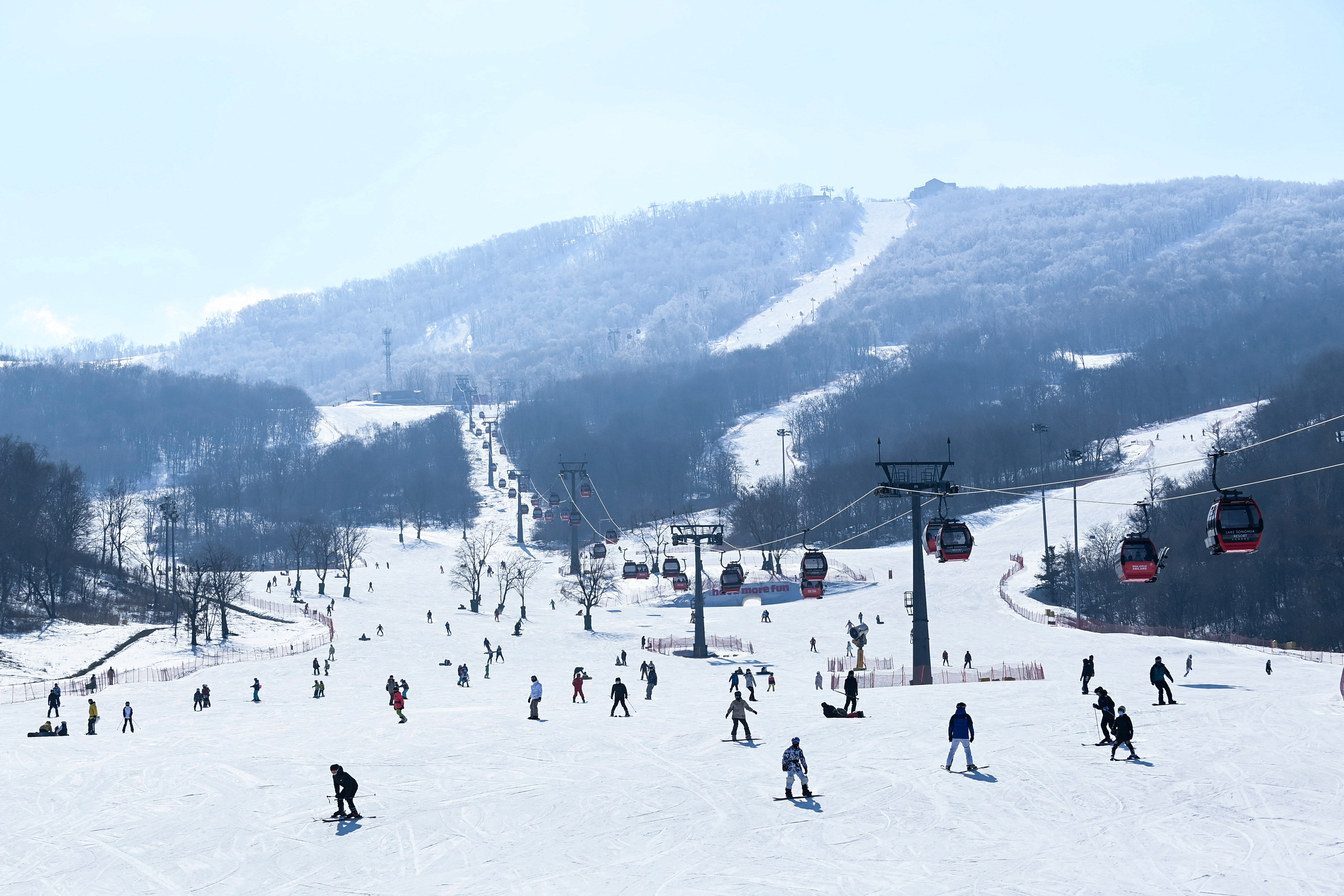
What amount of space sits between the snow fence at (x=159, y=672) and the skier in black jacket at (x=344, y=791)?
973 inches

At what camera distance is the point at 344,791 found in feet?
64.5

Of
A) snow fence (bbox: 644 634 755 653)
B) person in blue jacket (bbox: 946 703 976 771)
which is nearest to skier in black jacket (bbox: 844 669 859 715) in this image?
person in blue jacket (bbox: 946 703 976 771)

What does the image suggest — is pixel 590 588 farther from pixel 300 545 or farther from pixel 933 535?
pixel 933 535

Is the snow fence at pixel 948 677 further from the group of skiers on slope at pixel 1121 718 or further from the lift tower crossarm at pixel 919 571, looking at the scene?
the group of skiers on slope at pixel 1121 718

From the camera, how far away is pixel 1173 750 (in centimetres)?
2272

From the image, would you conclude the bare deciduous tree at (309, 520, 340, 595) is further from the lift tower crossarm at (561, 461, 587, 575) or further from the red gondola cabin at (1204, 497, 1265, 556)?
the red gondola cabin at (1204, 497, 1265, 556)

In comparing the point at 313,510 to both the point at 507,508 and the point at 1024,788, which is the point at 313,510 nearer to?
the point at 507,508

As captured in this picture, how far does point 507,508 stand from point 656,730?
13460cm

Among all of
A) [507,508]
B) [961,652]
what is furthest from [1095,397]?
[961,652]

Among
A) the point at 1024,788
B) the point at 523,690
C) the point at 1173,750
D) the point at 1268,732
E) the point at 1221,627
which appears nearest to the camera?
the point at 1024,788

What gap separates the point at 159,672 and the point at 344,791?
37.8 metres

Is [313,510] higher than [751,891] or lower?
higher

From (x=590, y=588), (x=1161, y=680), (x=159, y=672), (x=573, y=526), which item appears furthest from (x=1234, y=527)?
(x=573, y=526)

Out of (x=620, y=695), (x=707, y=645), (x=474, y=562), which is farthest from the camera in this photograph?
(x=474, y=562)
